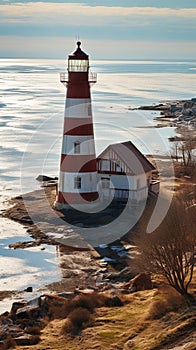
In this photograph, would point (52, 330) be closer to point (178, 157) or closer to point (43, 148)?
point (178, 157)

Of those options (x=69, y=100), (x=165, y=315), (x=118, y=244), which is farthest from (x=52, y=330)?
(x=69, y=100)

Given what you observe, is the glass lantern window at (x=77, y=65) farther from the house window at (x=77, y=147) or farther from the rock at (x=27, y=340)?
the rock at (x=27, y=340)

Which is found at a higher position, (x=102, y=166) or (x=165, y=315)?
(x=102, y=166)

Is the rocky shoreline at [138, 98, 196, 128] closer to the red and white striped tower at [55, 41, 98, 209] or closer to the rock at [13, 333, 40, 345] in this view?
the red and white striped tower at [55, 41, 98, 209]

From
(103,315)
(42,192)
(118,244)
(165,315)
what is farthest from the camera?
(42,192)

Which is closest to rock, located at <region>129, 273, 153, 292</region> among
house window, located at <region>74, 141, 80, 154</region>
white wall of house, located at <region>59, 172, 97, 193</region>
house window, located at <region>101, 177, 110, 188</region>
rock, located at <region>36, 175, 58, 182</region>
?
white wall of house, located at <region>59, 172, 97, 193</region>

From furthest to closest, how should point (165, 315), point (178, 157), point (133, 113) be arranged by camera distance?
1. point (133, 113)
2. point (178, 157)
3. point (165, 315)
